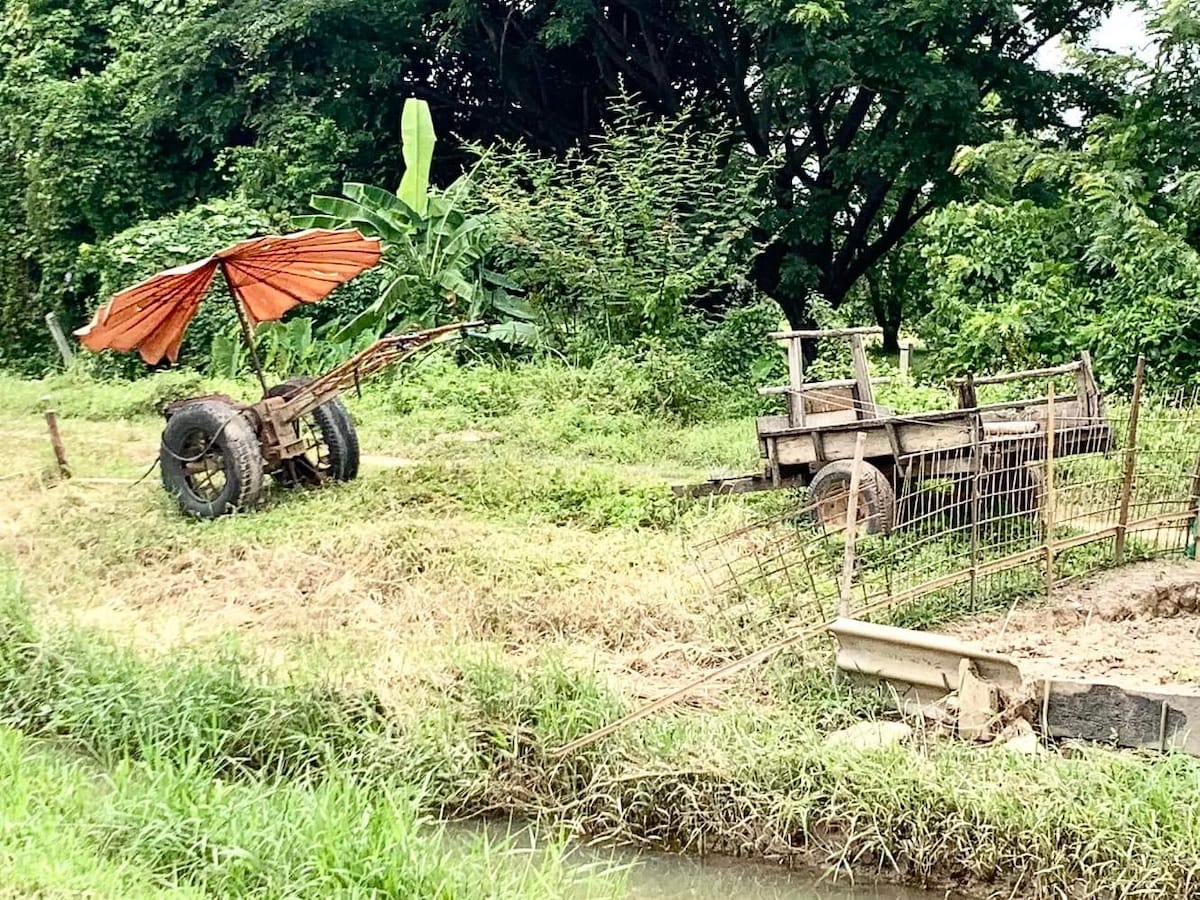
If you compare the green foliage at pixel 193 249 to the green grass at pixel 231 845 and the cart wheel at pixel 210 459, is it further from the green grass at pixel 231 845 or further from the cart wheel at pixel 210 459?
the green grass at pixel 231 845

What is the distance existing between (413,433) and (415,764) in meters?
7.16

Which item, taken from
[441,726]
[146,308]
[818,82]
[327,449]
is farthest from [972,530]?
[818,82]

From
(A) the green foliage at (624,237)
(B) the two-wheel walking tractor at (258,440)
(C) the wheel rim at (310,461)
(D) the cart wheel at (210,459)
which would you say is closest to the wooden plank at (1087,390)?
(B) the two-wheel walking tractor at (258,440)

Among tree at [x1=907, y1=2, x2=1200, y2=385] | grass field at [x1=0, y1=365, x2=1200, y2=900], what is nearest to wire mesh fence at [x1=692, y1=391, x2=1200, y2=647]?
grass field at [x1=0, y1=365, x2=1200, y2=900]

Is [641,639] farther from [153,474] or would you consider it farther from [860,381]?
[153,474]

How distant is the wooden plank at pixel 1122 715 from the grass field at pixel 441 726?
223mm

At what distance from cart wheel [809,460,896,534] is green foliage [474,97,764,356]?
6.47 m

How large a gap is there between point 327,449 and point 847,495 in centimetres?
453

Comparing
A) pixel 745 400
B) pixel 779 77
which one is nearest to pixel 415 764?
pixel 745 400

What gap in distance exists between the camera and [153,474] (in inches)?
425

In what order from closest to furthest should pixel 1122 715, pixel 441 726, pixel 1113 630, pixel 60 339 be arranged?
1. pixel 1122 715
2. pixel 441 726
3. pixel 1113 630
4. pixel 60 339

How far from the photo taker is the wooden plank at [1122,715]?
5.05 meters

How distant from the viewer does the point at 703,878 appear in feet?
16.3

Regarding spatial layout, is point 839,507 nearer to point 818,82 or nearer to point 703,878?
point 703,878
